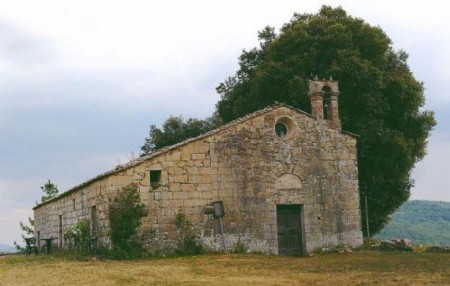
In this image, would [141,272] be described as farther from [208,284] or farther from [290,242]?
[290,242]

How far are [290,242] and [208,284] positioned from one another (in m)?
11.4

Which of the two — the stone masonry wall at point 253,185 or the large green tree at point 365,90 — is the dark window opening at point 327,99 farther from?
the large green tree at point 365,90

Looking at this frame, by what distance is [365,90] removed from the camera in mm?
29469

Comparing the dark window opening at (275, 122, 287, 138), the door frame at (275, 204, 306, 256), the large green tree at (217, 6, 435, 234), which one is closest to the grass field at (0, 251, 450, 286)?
the door frame at (275, 204, 306, 256)

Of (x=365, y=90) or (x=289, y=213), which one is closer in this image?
(x=289, y=213)

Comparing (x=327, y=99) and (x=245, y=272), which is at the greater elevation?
(x=327, y=99)

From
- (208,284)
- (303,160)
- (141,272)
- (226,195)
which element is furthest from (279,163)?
(208,284)

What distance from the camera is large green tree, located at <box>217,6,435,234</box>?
96.3ft

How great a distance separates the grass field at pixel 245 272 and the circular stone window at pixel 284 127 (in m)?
5.70

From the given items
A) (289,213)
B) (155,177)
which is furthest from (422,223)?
(155,177)

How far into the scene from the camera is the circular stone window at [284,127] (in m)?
23.8

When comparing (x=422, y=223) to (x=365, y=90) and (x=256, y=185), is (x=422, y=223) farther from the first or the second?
(x=256, y=185)

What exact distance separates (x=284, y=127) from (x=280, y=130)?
9.7 inches

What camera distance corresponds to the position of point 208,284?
12.5m
